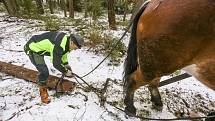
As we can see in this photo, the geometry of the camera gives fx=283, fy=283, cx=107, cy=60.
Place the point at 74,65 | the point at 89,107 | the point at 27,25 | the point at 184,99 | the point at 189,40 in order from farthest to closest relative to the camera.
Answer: the point at 27,25, the point at 74,65, the point at 184,99, the point at 89,107, the point at 189,40

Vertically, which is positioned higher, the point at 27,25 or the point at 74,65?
the point at 27,25

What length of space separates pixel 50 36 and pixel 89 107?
1.15 metres

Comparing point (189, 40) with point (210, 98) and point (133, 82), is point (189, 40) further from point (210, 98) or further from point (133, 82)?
point (210, 98)

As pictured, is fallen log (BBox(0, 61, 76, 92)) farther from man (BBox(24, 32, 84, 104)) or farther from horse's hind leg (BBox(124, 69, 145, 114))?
horse's hind leg (BBox(124, 69, 145, 114))

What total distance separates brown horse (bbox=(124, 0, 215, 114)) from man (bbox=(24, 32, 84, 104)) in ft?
3.13

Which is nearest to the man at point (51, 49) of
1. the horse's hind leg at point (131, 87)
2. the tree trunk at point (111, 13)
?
the horse's hind leg at point (131, 87)

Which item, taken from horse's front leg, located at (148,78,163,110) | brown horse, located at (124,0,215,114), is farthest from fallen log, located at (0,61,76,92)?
brown horse, located at (124,0,215,114)

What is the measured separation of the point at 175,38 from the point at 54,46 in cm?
175

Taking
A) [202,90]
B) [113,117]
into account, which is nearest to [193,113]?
[202,90]

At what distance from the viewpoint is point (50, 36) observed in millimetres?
4039

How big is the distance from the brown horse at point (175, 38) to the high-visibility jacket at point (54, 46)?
1030 mm

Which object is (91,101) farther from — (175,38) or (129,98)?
(175,38)

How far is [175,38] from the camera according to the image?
9.64 feet

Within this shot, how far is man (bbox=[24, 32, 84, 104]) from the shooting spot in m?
3.91
